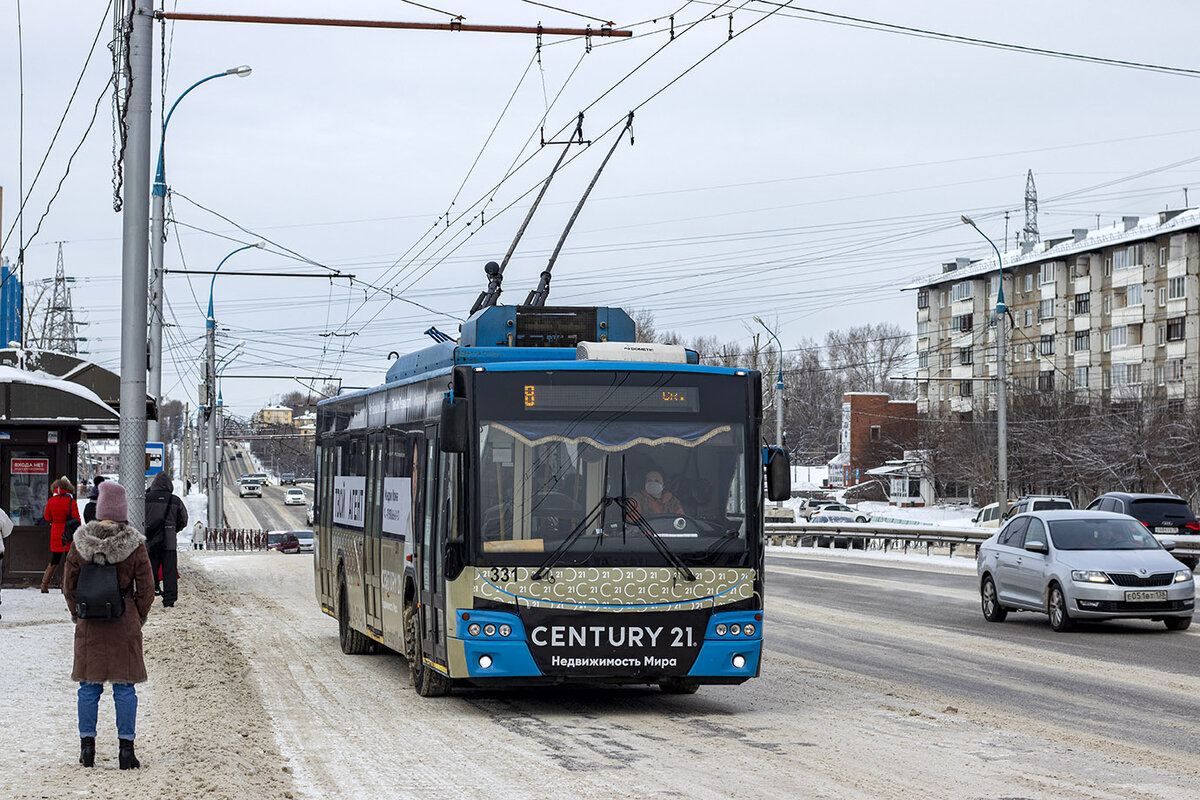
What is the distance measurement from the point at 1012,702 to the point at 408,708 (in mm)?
4759

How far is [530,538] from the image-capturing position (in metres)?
11.5

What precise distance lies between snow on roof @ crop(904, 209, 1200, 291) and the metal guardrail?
133 feet

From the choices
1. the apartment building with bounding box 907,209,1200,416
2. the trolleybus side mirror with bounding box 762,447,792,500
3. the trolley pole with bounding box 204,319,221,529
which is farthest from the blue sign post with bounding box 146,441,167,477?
the apartment building with bounding box 907,209,1200,416

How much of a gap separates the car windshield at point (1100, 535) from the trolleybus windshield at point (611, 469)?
1007 cm

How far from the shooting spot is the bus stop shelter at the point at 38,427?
23594 mm

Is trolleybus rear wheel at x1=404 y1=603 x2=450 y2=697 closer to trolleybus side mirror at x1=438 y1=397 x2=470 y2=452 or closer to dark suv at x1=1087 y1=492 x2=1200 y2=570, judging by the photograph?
trolleybus side mirror at x1=438 y1=397 x2=470 y2=452

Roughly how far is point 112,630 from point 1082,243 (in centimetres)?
9650

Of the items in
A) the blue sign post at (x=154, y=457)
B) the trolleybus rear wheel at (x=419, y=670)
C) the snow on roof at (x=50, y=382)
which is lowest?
the trolleybus rear wheel at (x=419, y=670)

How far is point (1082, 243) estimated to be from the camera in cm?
9900

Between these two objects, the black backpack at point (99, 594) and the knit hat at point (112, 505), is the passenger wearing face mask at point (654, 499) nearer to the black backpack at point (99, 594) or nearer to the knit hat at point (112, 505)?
the knit hat at point (112, 505)

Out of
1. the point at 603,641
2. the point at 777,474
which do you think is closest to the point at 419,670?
the point at 603,641

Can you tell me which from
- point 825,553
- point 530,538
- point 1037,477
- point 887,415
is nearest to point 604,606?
point 530,538

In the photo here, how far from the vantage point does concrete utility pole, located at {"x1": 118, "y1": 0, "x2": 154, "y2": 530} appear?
17.8 metres

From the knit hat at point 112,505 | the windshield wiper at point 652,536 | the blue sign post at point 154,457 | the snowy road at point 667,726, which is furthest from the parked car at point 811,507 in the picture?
the knit hat at point 112,505
